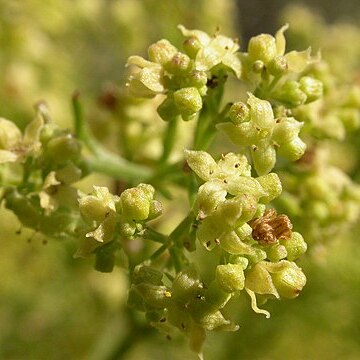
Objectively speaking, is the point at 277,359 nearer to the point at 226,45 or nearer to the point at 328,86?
the point at 328,86

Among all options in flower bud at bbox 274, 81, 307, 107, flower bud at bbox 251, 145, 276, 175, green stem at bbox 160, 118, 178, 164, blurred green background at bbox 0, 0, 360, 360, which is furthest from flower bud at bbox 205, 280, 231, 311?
blurred green background at bbox 0, 0, 360, 360

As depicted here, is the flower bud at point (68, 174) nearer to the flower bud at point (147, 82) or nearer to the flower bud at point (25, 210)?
the flower bud at point (25, 210)

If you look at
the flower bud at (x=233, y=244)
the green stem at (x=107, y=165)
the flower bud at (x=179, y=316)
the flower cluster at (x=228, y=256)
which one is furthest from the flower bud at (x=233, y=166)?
the green stem at (x=107, y=165)

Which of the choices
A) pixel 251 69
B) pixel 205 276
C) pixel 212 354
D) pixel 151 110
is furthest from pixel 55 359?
pixel 251 69

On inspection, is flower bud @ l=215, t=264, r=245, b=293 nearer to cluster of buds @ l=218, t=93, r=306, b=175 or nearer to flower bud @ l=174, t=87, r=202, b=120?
cluster of buds @ l=218, t=93, r=306, b=175

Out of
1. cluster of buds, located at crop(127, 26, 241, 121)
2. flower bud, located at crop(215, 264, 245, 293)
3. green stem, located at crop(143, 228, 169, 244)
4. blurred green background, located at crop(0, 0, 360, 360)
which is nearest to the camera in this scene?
flower bud, located at crop(215, 264, 245, 293)

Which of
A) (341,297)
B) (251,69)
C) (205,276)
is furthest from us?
(341,297)

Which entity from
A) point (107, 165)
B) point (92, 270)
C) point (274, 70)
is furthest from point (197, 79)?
point (92, 270)

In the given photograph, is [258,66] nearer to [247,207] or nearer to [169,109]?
[169,109]

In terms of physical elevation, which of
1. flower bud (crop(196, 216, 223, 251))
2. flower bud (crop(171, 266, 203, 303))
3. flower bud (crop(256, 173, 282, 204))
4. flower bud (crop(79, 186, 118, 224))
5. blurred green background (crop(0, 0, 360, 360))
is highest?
flower bud (crop(256, 173, 282, 204))
